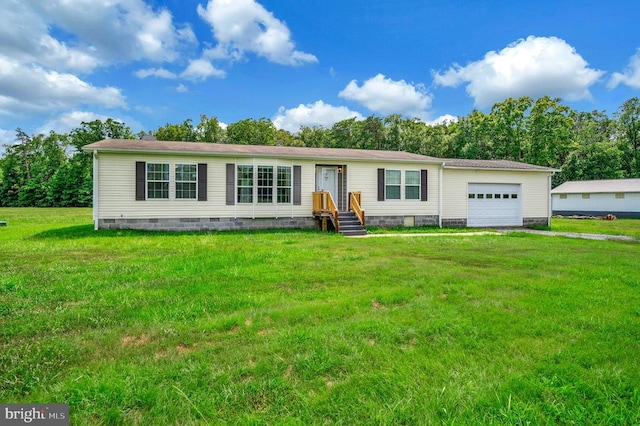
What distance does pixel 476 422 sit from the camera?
2129 mm

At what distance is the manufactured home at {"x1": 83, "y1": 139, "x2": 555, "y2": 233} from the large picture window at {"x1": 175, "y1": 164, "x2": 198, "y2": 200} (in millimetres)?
34

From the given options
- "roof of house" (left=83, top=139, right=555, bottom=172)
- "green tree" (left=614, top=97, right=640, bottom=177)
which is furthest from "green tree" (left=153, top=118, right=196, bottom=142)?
"green tree" (left=614, top=97, right=640, bottom=177)

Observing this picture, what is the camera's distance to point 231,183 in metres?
13.5

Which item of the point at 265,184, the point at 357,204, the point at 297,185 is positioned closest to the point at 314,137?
the point at 297,185

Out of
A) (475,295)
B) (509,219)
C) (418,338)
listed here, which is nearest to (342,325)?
(418,338)

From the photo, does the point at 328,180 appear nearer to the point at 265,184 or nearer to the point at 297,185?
the point at 297,185

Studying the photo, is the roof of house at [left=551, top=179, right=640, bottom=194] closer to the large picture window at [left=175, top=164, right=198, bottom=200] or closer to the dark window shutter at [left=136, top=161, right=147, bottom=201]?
the large picture window at [left=175, top=164, right=198, bottom=200]

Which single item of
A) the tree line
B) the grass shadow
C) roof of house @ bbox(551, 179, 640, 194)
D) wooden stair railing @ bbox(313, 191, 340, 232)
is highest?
the tree line

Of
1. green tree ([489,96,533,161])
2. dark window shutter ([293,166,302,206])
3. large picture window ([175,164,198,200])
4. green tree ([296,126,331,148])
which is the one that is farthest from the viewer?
green tree ([296,126,331,148])

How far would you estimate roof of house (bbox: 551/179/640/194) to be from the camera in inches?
1069

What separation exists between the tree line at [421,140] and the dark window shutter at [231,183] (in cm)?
2255

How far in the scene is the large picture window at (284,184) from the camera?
14055 millimetres

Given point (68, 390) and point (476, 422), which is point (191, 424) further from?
point (476, 422)

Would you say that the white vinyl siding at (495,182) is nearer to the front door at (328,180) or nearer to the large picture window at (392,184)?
the large picture window at (392,184)
